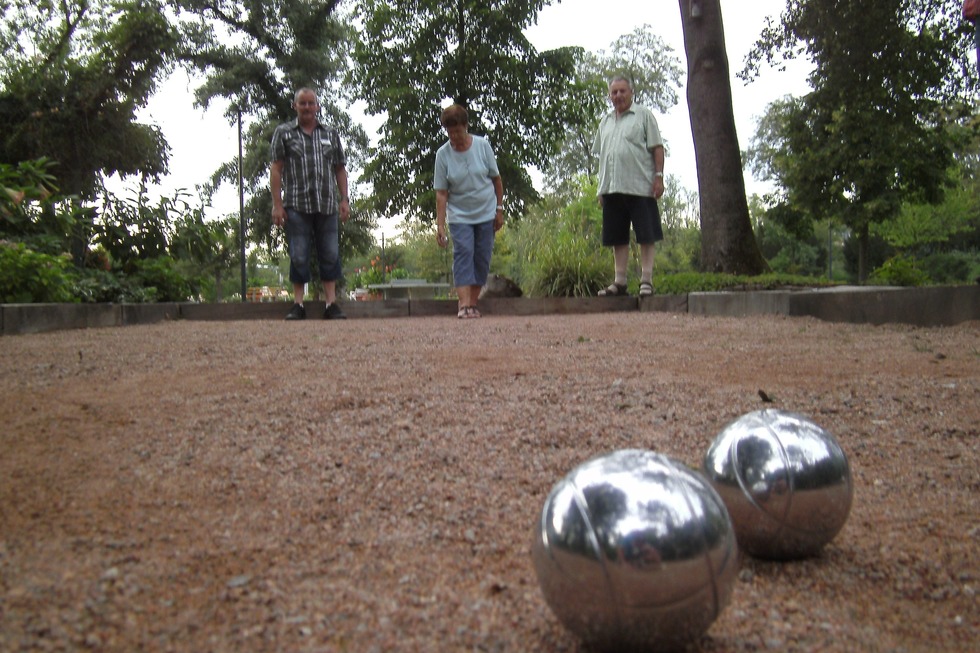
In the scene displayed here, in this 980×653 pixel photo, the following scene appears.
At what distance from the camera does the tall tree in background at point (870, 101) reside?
17312 millimetres

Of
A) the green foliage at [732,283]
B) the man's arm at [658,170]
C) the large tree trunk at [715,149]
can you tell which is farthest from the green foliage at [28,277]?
the large tree trunk at [715,149]

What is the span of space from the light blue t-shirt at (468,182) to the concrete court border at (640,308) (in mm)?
2001

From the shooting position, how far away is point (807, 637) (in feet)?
5.42

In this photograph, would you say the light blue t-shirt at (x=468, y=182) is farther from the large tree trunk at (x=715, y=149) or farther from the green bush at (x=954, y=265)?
the green bush at (x=954, y=265)

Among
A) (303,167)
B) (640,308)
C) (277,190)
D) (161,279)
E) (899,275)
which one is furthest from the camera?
(161,279)

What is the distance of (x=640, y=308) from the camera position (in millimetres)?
9734

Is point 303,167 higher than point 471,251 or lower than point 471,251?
higher

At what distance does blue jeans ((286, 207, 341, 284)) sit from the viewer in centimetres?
896

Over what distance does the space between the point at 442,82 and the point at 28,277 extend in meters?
11.1

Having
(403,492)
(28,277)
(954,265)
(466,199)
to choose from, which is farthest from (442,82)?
(954,265)

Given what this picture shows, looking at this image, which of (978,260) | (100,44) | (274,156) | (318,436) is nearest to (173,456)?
(318,436)

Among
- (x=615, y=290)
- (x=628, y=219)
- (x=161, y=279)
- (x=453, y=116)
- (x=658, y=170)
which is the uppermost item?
(x=453, y=116)

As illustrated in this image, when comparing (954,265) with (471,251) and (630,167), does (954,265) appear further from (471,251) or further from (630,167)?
(471,251)

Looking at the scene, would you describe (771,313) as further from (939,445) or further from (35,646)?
(35,646)
